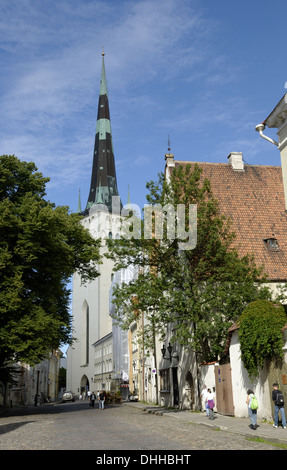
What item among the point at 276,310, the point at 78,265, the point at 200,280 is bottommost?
the point at 276,310

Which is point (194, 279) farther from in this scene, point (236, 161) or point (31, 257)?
point (236, 161)

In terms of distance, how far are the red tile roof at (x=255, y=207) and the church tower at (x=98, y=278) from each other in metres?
60.3

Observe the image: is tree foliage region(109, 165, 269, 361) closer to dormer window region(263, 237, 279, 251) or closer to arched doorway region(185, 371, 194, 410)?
dormer window region(263, 237, 279, 251)

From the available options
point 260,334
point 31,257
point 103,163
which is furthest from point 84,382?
point 260,334

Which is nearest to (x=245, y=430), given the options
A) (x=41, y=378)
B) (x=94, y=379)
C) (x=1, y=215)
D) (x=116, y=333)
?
(x=1, y=215)

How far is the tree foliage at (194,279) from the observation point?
22641mm

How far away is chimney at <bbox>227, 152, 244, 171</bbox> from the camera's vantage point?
32438 millimetres

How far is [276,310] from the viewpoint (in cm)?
1734

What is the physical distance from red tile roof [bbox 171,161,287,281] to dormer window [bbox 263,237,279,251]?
0.49 feet

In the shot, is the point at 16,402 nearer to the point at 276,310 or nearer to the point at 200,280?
the point at 200,280

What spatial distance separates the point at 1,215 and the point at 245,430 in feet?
52.6
